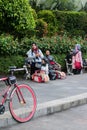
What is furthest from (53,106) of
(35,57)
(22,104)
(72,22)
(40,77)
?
(72,22)

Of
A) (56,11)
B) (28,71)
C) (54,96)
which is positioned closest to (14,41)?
(28,71)

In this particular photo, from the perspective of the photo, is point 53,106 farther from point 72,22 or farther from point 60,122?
point 72,22

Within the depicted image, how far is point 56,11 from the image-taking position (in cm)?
2147

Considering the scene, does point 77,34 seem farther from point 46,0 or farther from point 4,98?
point 4,98

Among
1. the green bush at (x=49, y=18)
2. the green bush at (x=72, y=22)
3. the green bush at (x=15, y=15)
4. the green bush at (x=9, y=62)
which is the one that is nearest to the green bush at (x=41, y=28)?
the green bush at (x=49, y=18)

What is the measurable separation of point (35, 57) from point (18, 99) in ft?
22.2

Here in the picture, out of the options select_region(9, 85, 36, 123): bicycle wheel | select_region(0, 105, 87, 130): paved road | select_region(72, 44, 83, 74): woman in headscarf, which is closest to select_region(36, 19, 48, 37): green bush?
select_region(72, 44, 83, 74): woman in headscarf

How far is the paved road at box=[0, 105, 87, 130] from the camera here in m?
7.43

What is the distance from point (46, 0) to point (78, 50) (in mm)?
6493

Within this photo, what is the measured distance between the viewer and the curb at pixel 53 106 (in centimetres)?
754

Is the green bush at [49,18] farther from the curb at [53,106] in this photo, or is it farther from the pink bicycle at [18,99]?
the pink bicycle at [18,99]

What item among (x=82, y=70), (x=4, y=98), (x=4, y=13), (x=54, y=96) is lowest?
(x=82, y=70)

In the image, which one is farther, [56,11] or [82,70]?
[56,11]

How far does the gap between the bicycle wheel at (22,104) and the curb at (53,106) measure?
15 centimetres
